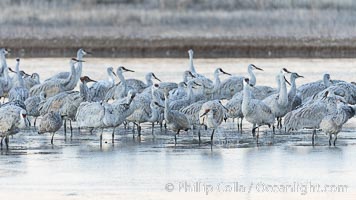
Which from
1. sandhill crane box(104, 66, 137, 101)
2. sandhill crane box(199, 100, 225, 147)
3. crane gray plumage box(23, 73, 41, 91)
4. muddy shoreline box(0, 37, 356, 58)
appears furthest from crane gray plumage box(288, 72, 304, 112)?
muddy shoreline box(0, 37, 356, 58)

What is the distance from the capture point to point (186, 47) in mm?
37344

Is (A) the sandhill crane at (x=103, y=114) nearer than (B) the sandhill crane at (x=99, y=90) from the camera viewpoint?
Yes

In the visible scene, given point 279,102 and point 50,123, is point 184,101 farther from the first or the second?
point 50,123

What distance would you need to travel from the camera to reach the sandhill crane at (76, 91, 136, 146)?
16.8m

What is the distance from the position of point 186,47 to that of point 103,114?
20.7 m

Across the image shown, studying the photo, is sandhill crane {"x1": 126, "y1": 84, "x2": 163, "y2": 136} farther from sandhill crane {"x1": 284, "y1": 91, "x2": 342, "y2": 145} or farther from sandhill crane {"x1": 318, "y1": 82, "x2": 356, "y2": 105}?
sandhill crane {"x1": 318, "y1": 82, "x2": 356, "y2": 105}

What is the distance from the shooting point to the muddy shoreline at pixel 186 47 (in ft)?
117

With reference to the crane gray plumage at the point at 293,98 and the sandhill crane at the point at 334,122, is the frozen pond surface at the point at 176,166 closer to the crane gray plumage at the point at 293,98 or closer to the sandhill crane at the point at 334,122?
the sandhill crane at the point at 334,122

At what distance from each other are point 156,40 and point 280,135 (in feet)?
70.3

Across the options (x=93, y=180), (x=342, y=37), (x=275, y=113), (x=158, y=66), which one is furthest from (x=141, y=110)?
(x=342, y=37)

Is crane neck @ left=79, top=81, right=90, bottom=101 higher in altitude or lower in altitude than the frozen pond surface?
higher

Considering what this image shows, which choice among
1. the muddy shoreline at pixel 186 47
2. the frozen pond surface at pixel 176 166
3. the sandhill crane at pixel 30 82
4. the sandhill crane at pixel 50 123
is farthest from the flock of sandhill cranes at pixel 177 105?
the muddy shoreline at pixel 186 47

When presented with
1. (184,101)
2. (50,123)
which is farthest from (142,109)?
(50,123)

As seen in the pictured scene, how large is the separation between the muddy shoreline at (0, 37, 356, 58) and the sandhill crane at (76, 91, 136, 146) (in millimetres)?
18030
